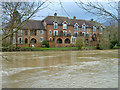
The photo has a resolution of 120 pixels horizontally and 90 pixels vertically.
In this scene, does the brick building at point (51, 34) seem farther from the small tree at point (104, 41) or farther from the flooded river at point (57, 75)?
the flooded river at point (57, 75)

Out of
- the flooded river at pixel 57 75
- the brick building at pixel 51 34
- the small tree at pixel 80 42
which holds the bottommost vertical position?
the flooded river at pixel 57 75

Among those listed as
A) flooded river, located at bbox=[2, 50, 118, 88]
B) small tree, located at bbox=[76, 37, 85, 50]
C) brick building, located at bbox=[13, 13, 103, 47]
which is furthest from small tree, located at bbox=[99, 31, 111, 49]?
flooded river, located at bbox=[2, 50, 118, 88]

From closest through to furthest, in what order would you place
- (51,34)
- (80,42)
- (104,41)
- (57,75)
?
(57,75) → (80,42) → (104,41) → (51,34)

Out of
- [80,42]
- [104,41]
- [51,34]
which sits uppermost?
[51,34]

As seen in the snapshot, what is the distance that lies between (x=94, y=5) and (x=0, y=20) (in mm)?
2304

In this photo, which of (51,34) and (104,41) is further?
(51,34)

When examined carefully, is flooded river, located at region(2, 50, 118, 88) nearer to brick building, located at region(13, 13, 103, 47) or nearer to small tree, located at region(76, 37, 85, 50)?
small tree, located at region(76, 37, 85, 50)

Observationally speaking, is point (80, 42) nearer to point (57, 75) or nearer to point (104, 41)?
point (104, 41)

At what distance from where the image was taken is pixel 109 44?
1455 inches

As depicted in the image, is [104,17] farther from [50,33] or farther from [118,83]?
[50,33]

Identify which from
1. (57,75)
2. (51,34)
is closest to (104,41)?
(51,34)

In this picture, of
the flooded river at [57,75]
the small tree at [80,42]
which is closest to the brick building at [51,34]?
the small tree at [80,42]

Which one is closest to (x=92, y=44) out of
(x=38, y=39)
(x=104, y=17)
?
(x=38, y=39)

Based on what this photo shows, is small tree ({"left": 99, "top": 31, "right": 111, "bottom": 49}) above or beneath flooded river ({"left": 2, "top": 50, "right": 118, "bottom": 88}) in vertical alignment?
above
